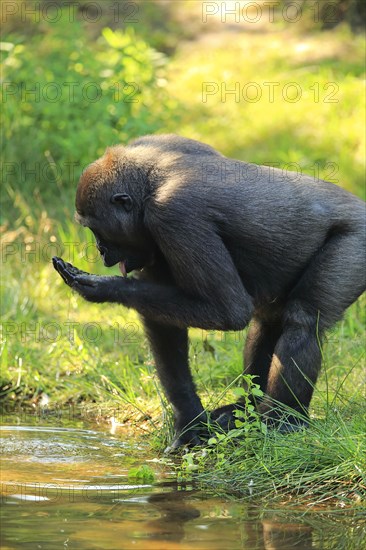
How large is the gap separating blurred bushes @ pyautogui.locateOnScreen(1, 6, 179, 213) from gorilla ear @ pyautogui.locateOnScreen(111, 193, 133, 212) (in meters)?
4.87

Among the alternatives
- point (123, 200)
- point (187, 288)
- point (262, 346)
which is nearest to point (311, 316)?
point (262, 346)

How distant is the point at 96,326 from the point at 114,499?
361 cm

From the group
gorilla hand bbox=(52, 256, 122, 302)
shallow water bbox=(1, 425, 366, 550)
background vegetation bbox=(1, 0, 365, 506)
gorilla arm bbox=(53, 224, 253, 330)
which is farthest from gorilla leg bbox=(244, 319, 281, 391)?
gorilla hand bbox=(52, 256, 122, 302)

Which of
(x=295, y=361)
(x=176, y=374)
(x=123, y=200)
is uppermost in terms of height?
(x=123, y=200)

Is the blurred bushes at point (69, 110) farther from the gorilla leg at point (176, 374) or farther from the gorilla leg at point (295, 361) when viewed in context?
the gorilla leg at point (295, 361)

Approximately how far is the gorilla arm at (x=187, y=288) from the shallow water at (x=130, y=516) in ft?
2.90

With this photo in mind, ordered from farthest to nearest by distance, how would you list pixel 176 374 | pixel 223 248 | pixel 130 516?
pixel 176 374 → pixel 223 248 → pixel 130 516

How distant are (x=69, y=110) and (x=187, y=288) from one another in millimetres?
5721

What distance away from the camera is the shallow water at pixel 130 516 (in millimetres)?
4156

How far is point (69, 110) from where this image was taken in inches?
423

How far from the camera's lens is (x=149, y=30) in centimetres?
1494

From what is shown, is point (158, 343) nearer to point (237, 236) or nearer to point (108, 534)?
point (237, 236)

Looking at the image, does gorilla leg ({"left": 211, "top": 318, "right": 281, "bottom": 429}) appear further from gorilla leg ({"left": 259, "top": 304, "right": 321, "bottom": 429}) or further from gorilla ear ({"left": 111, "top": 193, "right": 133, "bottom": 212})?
gorilla ear ({"left": 111, "top": 193, "right": 133, "bottom": 212})

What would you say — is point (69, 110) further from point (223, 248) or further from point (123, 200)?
point (223, 248)
